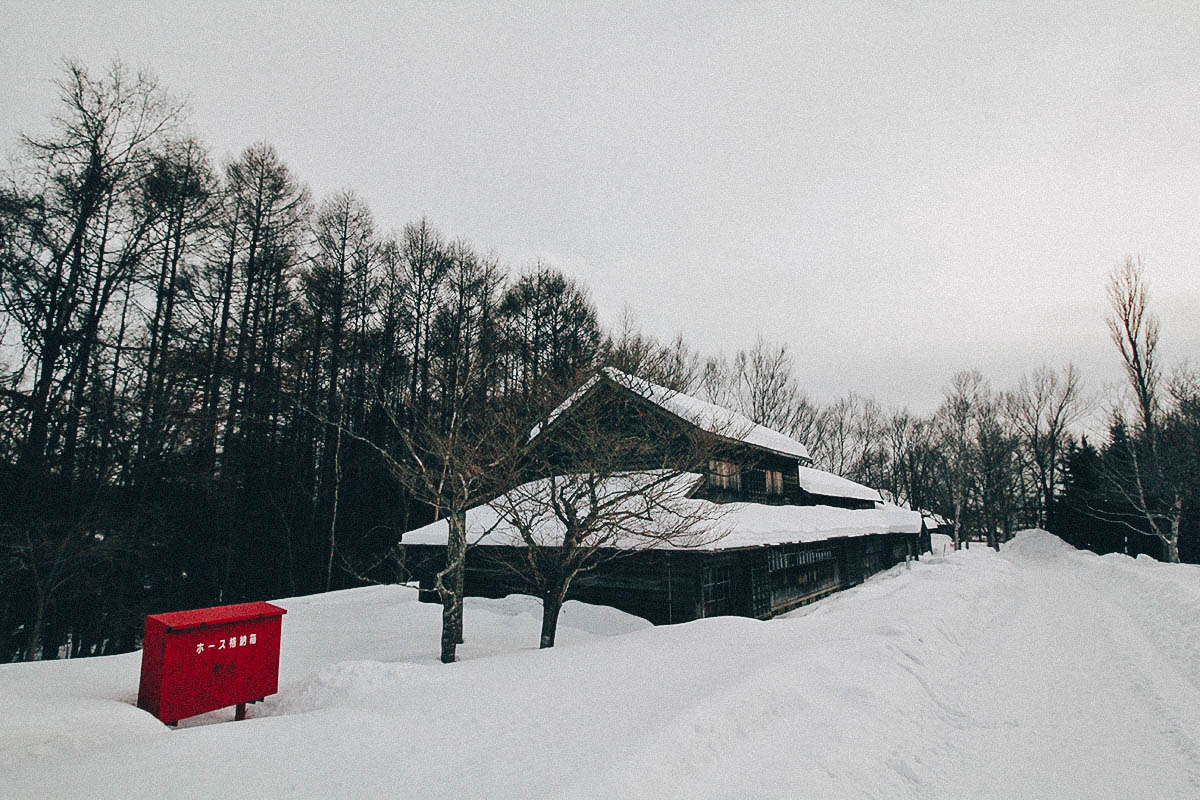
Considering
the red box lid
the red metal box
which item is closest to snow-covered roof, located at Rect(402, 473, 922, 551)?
the red box lid

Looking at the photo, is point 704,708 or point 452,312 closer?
point 704,708

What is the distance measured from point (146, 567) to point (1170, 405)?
175ft

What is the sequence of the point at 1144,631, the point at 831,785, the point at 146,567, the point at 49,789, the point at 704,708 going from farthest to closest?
the point at 146,567, the point at 1144,631, the point at 704,708, the point at 831,785, the point at 49,789

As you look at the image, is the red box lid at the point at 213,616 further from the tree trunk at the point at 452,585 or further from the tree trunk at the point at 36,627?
the tree trunk at the point at 36,627

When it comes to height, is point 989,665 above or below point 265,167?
below

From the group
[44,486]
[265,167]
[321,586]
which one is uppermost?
[265,167]

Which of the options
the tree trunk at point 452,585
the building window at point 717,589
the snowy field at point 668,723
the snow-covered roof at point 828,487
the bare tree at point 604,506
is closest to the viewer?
the snowy field at point 668,723

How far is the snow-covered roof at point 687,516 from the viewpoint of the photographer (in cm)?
1206

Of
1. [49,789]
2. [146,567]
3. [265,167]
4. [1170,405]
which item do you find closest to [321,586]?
[146,567]

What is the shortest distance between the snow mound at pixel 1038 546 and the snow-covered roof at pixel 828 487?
42.1ft

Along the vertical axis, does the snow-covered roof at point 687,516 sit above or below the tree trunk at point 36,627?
above

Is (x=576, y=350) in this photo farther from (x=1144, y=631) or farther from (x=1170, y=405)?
(x=1170, y=405)

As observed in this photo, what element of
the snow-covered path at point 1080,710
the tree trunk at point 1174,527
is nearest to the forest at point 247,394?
the tree trunk at point 1174,527

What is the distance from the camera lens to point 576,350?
1104 inches
